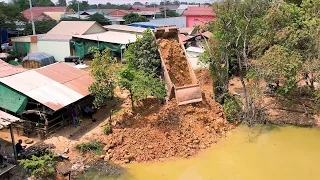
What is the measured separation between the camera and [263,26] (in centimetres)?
1745

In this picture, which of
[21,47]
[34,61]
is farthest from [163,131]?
[21,47]

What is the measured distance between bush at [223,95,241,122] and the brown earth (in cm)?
32

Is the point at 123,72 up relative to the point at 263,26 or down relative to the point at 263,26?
down

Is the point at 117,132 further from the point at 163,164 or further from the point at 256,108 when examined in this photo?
the point at 256,108

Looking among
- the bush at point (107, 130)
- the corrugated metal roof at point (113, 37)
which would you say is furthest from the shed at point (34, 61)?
the bush at point (107, 130)

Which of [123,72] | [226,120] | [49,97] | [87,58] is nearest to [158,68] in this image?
[123,72]

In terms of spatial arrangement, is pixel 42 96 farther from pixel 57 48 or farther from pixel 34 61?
pixel 57 48

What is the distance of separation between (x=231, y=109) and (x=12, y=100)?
10069 mm

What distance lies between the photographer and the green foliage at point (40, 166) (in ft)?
33.8

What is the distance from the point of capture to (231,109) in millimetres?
15477

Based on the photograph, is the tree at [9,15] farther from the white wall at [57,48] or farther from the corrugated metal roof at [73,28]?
the white wall at [57,48]

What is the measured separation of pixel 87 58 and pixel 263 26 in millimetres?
15629

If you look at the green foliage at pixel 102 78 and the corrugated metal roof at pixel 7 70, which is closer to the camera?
the corrugated metal roof at pixel 7 70

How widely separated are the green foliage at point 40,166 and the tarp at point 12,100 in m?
2.88
